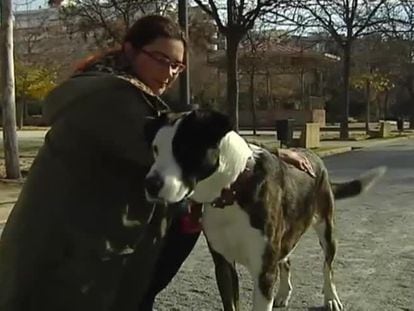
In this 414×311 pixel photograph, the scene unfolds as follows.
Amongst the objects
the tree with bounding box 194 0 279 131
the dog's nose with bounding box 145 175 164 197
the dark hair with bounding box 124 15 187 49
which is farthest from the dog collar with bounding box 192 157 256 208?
the tree with bounding box 194 0 279 131

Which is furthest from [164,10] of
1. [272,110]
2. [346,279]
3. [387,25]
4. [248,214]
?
[272,110]

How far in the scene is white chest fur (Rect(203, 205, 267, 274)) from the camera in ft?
15.1

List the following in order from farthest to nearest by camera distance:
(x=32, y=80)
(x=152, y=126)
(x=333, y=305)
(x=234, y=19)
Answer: (x=32, y=80) < (x=234, y=19) < (x=333, y=305) < (x=152, y=126)

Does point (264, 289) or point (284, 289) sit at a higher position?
point (264, 289)

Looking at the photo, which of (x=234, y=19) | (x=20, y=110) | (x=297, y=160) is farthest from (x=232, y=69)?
(x=20, y=110)

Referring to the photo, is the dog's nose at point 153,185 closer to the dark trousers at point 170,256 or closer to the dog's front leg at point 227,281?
the dark trousers at point 170,256

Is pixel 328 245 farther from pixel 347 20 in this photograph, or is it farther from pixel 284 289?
pixel 347 20

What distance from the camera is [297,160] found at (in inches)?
218

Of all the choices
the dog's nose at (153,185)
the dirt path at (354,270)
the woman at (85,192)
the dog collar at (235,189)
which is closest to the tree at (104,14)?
the dirt path at (354,270)

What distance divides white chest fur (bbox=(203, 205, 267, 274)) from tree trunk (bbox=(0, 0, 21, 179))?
11908 millimetres

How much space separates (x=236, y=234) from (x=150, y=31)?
1.59m

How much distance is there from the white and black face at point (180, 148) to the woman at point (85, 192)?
72mm

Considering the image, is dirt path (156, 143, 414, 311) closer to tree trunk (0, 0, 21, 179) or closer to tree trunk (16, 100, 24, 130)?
tree trunk (0, 0, 21, 179)

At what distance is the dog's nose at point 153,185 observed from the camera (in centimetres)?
335
